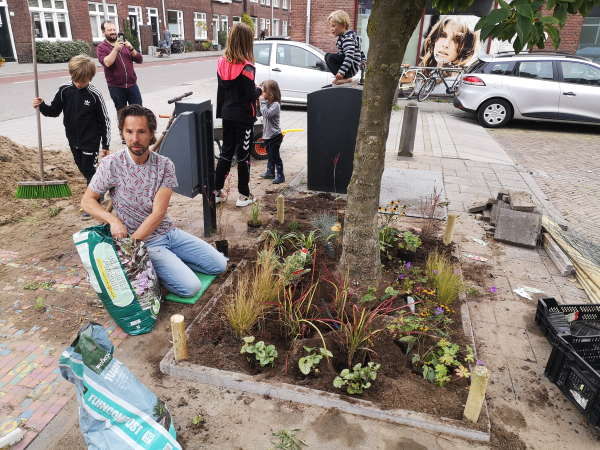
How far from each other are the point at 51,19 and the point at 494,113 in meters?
26.1

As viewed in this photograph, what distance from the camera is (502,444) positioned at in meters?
2.52

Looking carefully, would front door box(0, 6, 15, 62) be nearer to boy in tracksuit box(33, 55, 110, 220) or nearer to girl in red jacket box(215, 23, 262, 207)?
boy in tracksuit box(33, 55, 110, 220)

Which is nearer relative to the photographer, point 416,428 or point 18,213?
point 416,428

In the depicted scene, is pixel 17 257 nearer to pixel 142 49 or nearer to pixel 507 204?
pixel 507 204

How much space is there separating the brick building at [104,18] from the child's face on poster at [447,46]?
14.4 metres

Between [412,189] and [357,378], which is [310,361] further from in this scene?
[412,189]

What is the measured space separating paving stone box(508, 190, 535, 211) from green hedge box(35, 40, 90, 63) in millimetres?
26141

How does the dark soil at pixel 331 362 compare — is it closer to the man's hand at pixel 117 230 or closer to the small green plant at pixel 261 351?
the small green plant at pixel 261 351

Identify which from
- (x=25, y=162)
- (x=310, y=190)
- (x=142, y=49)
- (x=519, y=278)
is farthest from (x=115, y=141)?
(x=142, y=49)

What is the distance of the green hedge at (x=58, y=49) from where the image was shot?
2395 cm

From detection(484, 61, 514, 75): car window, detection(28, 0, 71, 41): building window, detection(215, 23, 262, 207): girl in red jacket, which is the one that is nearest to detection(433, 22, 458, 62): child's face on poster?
detection(484, 61, 514, 75): car window

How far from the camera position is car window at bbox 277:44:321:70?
12.4m

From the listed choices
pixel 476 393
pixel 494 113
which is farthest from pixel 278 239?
pixel 494 113

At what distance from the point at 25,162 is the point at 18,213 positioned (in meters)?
1.63
